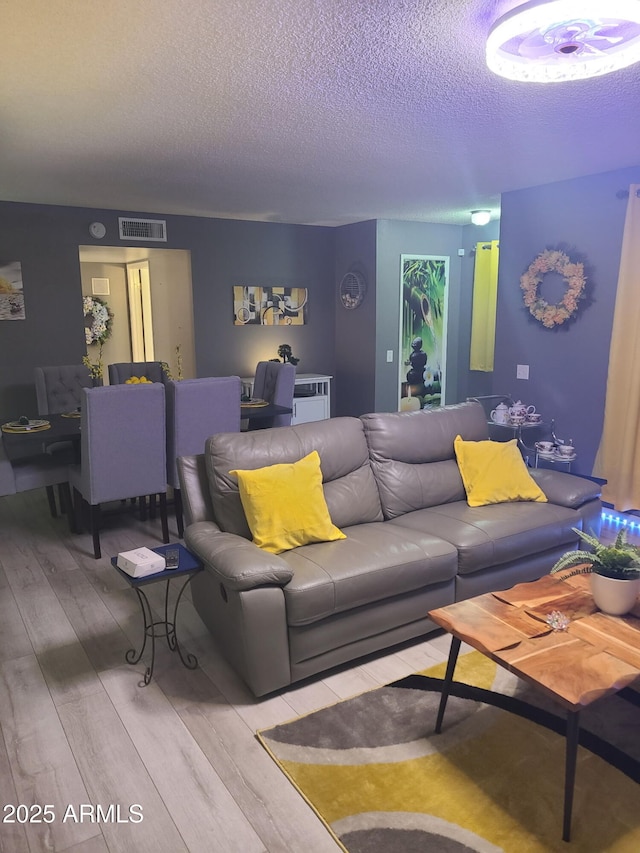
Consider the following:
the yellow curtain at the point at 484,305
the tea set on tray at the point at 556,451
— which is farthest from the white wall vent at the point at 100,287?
the tea set on tray at the point at 556,451

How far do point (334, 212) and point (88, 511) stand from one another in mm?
3753

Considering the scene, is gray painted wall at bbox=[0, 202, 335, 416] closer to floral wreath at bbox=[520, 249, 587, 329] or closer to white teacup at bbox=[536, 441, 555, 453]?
floral wreath at bbox=[520, 249, 587, 329]

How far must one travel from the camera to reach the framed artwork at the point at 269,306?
6719 millimetres

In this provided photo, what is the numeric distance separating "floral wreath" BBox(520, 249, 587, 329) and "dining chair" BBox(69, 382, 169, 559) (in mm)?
3046

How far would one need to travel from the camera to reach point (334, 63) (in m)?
2.38

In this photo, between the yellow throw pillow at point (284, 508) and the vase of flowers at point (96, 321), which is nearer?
the yellow throw pillow at point (284, 508)

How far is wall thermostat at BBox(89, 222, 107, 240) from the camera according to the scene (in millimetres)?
5785

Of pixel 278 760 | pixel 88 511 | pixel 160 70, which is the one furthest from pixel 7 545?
pixel 160 70

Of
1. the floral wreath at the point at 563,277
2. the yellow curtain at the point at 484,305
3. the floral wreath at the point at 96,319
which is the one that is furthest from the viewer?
the floral wreath at the point at 96,319

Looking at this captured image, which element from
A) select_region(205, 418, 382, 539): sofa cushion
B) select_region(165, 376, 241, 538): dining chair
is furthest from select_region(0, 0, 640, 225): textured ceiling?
select_region(205, 418, 382, 539): sofa cushion

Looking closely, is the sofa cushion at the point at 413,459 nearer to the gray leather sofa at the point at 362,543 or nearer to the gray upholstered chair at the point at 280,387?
the gray leather sofa at the point at 362,543

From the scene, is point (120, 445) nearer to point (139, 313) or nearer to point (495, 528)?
point (495, 528)

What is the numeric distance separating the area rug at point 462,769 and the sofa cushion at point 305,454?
0.92 m

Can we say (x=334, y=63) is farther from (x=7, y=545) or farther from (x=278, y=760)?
(x=7, y=545)
